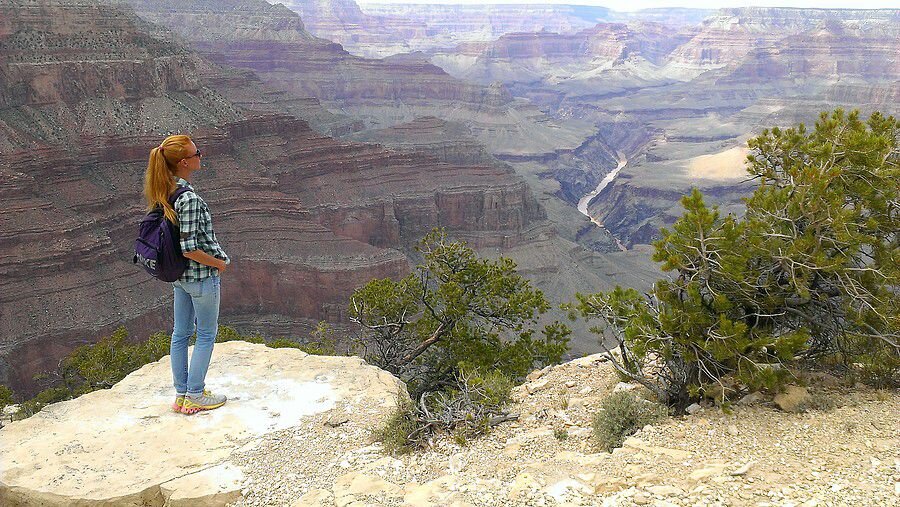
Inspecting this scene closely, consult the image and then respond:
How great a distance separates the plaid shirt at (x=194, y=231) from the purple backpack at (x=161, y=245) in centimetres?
11

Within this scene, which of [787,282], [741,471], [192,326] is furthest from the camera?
[192,326]

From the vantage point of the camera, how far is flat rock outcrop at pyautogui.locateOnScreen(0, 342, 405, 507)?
6.72 m

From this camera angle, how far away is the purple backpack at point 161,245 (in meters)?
7.27

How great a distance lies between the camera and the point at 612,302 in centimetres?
931

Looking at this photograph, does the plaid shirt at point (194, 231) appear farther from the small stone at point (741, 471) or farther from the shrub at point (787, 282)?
the small stone at point (741, 471)

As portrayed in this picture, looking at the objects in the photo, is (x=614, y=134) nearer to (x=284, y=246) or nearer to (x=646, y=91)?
(x=646, y=91)

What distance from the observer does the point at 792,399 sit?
7156 mm

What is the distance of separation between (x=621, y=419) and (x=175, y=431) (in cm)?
512

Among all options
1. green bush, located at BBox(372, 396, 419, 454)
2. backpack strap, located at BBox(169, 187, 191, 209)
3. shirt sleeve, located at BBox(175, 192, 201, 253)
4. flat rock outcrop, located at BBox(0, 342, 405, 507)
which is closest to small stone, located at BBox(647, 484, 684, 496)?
green bush, located at BBox(372, 396, 419, 454)

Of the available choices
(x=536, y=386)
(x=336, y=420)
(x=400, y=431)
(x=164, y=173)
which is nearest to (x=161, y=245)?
(x=164, y=173)

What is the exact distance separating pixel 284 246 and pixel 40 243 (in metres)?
12.5

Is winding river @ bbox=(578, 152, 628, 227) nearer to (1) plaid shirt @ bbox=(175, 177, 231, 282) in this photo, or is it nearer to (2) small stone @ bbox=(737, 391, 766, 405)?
(2) small stone @ bbox=(737, 391, 766, 405)

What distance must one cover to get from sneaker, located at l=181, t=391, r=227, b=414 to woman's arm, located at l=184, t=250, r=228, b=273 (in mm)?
1882

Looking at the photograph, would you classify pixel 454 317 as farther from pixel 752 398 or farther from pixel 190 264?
pixel 752 398
